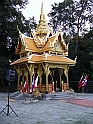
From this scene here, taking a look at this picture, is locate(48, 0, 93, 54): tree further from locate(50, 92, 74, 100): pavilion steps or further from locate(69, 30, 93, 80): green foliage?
locate(50, 92, 74, 100): pavilion steps

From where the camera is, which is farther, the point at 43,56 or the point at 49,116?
the point at 43,56

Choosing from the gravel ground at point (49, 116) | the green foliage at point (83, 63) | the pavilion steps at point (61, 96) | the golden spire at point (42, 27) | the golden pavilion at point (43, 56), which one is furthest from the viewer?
the green foliage at point (83, 63)

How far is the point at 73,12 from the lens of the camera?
96.7ft

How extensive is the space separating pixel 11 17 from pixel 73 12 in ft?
32.1

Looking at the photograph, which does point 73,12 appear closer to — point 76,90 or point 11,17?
point 11,17

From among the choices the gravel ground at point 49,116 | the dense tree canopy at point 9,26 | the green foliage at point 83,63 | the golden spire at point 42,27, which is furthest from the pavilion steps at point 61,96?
the dense tree canopy at point 9,26

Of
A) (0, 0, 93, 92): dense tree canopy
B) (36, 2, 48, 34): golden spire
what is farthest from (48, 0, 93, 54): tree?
(36, 2, 48, 34): golden spire

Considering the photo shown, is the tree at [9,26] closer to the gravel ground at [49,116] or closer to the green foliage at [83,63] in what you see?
the green foliage at [83,63]

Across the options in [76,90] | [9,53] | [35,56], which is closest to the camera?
[35,56]

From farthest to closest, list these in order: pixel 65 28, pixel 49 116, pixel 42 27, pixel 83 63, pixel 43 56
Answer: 1. pixel 65 28
2. pixel 83 63
3. pixel 42 27
4. pixel 43 56
5. pixel 49 116

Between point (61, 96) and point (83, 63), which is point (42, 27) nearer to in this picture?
point (61, 96)

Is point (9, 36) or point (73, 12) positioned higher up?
point (73, 12)

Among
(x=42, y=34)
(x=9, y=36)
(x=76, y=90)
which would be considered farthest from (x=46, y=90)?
(x=9, y=36)

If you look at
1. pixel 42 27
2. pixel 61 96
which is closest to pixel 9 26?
pixel 42 27
